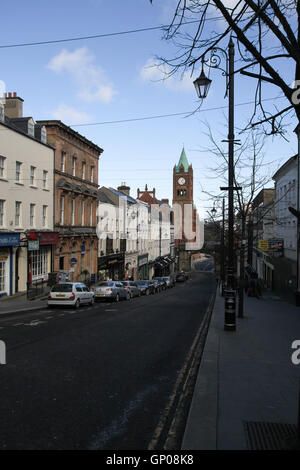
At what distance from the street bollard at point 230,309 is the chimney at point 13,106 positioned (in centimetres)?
2310

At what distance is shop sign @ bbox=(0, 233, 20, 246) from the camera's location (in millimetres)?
22031

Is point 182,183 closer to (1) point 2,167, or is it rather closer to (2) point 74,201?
(2) point 74,201

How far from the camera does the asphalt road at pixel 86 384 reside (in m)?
4.98

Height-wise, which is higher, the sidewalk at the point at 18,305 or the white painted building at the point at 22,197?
the white painted building at the point at 22,197

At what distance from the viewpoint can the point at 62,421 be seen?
5.32 m

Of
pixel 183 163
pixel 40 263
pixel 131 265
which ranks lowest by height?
pixel 131 265

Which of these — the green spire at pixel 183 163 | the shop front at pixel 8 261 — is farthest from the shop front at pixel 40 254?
the green spire at pixel 183 163

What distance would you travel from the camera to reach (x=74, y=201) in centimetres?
3431

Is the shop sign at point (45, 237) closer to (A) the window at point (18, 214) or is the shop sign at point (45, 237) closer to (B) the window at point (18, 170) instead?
(A) the window at point (18, 214)

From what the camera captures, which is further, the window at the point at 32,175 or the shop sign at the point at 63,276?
the shop sign at the point at 63,276

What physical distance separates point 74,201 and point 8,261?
11.9 metres

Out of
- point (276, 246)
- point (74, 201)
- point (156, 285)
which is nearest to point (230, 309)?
point (276, 246)

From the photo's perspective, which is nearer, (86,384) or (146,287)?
(86,384)
